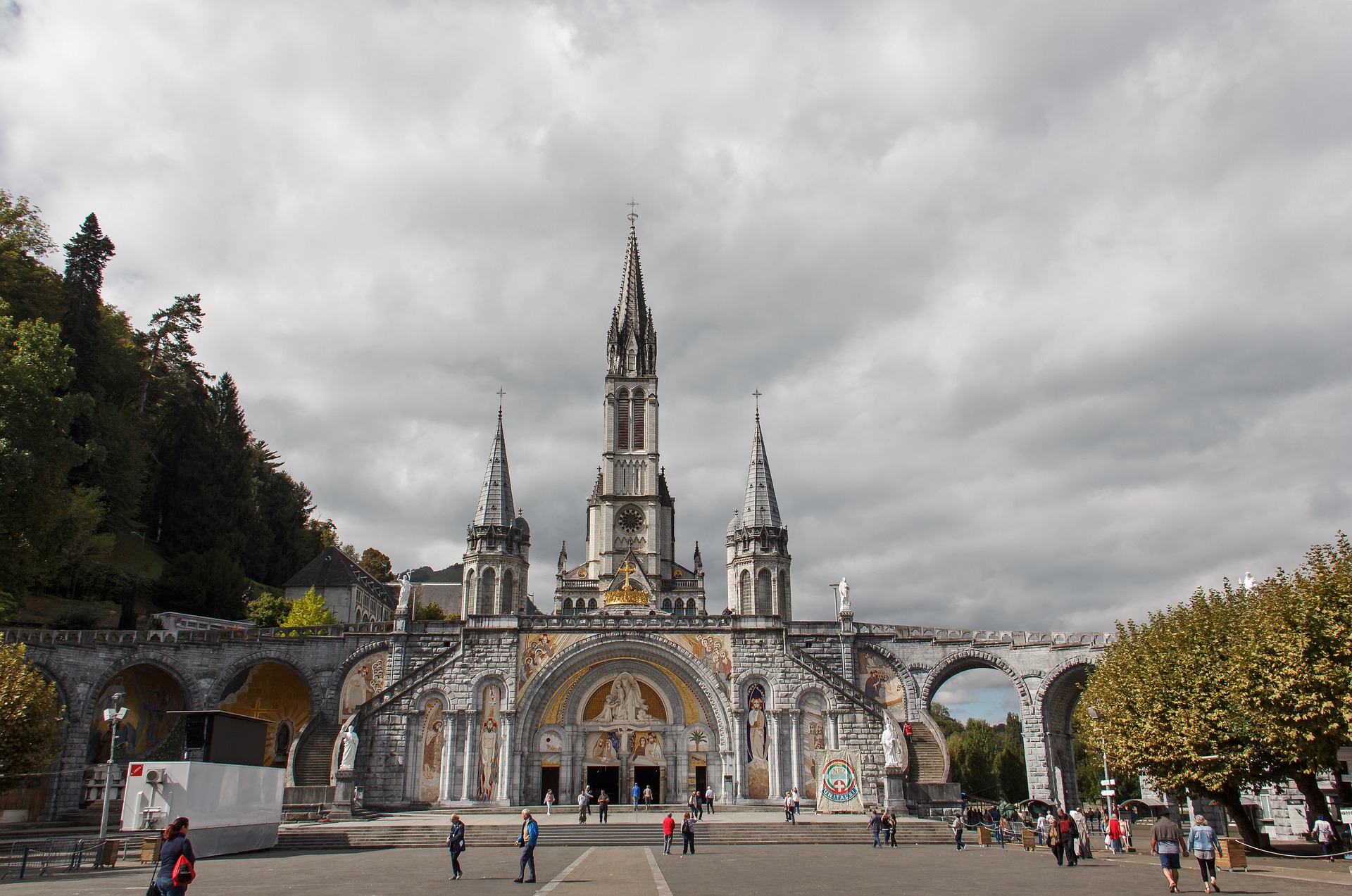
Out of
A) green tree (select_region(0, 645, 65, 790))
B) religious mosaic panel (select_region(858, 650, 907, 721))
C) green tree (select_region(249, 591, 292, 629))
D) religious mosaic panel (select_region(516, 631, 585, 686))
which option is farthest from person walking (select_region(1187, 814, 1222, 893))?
green tree (select_region(249, 591, 292, 629))

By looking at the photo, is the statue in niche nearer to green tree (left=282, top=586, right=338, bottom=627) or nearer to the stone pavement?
the stone pavement

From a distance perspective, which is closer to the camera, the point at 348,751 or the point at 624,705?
the point at 348,751

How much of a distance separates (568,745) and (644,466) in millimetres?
40616

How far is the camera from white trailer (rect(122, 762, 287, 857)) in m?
18.9

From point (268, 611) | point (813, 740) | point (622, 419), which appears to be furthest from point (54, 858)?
point (622, 419)

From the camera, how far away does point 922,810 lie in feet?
108

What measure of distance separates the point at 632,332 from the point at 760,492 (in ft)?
87.7

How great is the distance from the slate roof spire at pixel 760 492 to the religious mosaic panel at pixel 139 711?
3358 cm

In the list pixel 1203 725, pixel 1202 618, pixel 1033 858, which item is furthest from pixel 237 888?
pixel 1202 618

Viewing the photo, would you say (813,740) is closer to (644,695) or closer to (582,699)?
(644,695)

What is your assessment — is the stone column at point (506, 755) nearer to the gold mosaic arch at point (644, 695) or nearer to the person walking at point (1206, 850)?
the gold mosaic arch at point (644, 695)

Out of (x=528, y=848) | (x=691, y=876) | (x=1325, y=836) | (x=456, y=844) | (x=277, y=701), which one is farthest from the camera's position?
(x=277, y=701)

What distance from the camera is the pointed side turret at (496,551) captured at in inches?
2311

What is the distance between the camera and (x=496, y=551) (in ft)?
193
